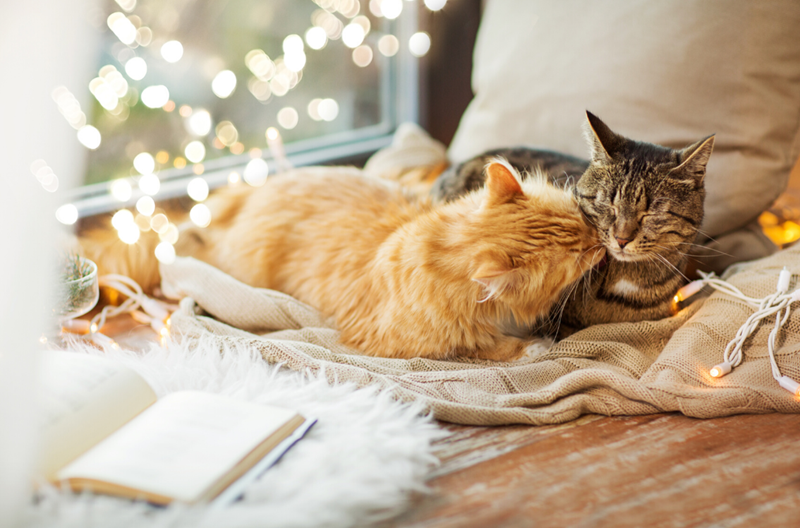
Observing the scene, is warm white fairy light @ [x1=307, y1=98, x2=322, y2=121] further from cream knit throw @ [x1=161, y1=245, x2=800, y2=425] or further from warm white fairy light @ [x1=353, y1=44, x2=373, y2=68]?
cream knit throw @ [x1=161, y1=245, x2=800, y2=425]

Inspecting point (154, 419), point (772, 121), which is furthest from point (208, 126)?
point (772, 121)

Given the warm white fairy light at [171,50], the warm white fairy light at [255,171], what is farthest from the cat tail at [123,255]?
the warm white fairy light at [171,50]

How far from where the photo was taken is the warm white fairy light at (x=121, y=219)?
5.15 ft

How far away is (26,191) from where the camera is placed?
724mm

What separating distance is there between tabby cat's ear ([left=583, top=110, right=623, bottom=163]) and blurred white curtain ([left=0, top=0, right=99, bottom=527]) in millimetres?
916

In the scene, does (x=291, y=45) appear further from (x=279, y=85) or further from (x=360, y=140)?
(x=360, y=140)

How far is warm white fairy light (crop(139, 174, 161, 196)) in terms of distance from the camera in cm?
174

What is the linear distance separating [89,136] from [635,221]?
158 cm

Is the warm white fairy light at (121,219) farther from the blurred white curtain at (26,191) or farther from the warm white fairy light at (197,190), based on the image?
the blurred white curtain at (26,191)

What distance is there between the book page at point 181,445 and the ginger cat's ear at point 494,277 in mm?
415

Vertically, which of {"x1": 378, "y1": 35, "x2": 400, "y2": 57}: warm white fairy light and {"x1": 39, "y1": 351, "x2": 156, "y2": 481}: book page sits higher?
{"x1": 378, "y1": 35, "x2": 400, "y2": 57}: warm white fairy light

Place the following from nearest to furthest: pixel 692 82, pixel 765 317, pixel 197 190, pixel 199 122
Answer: pixel 765 317 → pixel 692 82 → pixel 197 190 → pixel 199 122

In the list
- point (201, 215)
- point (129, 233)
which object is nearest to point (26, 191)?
point (129, 233)

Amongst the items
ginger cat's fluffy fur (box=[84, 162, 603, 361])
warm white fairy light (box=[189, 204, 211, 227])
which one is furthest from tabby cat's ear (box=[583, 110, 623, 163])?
warm white fairy light (box=[189, 204, 211, 227])
